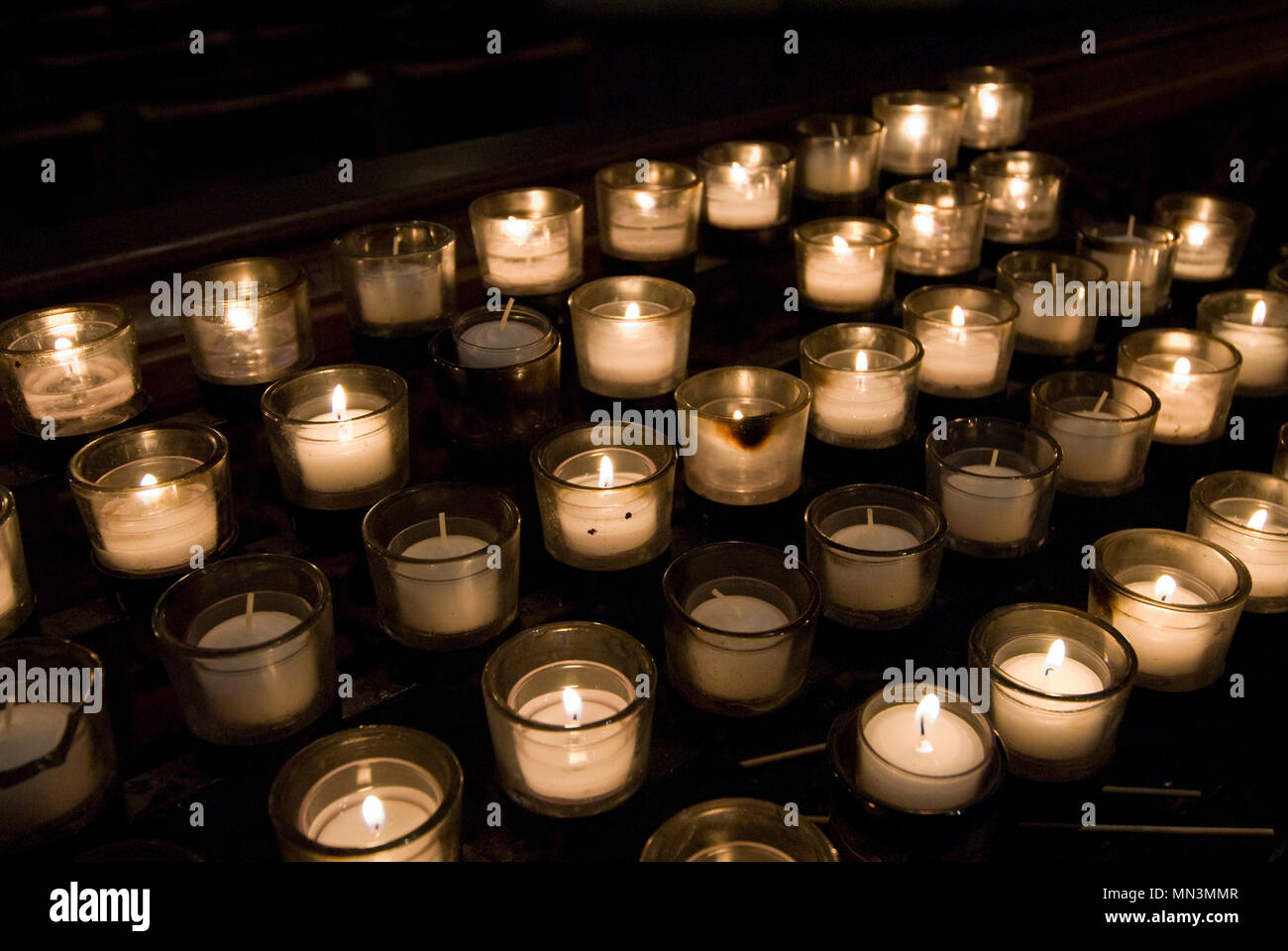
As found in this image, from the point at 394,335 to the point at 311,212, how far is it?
0.24 m

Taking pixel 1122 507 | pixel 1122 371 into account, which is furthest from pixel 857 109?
pixel 1122 507

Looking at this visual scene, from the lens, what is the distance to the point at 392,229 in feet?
4.53

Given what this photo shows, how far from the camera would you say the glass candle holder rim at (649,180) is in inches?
55.3

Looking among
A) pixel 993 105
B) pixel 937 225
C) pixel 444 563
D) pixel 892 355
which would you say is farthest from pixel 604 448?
pixel 993 105

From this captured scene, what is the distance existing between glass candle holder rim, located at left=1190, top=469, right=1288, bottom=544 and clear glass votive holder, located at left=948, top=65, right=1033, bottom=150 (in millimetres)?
821

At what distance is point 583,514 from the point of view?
1.07 metres

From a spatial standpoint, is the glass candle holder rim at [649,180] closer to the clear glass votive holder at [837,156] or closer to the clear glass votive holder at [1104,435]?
the clear glass votive holder at [837,156]

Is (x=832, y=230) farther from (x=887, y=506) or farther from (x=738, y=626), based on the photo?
(x=738, y=626)

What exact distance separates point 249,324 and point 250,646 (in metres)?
0.47

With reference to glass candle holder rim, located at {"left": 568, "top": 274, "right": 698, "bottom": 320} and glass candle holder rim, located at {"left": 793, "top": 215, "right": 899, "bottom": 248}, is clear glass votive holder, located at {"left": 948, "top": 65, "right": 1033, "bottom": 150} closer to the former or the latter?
glass candle holder rim, located at {"left": 793, "top": 215, "right": 899, "bottom": 248}

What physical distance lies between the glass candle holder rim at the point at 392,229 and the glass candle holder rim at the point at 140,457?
11.0 inches

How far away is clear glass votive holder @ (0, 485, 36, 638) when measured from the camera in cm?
96

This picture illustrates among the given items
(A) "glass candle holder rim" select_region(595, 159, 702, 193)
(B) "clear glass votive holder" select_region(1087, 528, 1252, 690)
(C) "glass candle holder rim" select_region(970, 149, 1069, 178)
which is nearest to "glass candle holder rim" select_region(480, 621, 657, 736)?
(B) "clear glass votive holder" select_region(1087, 528, 1252, 690)
